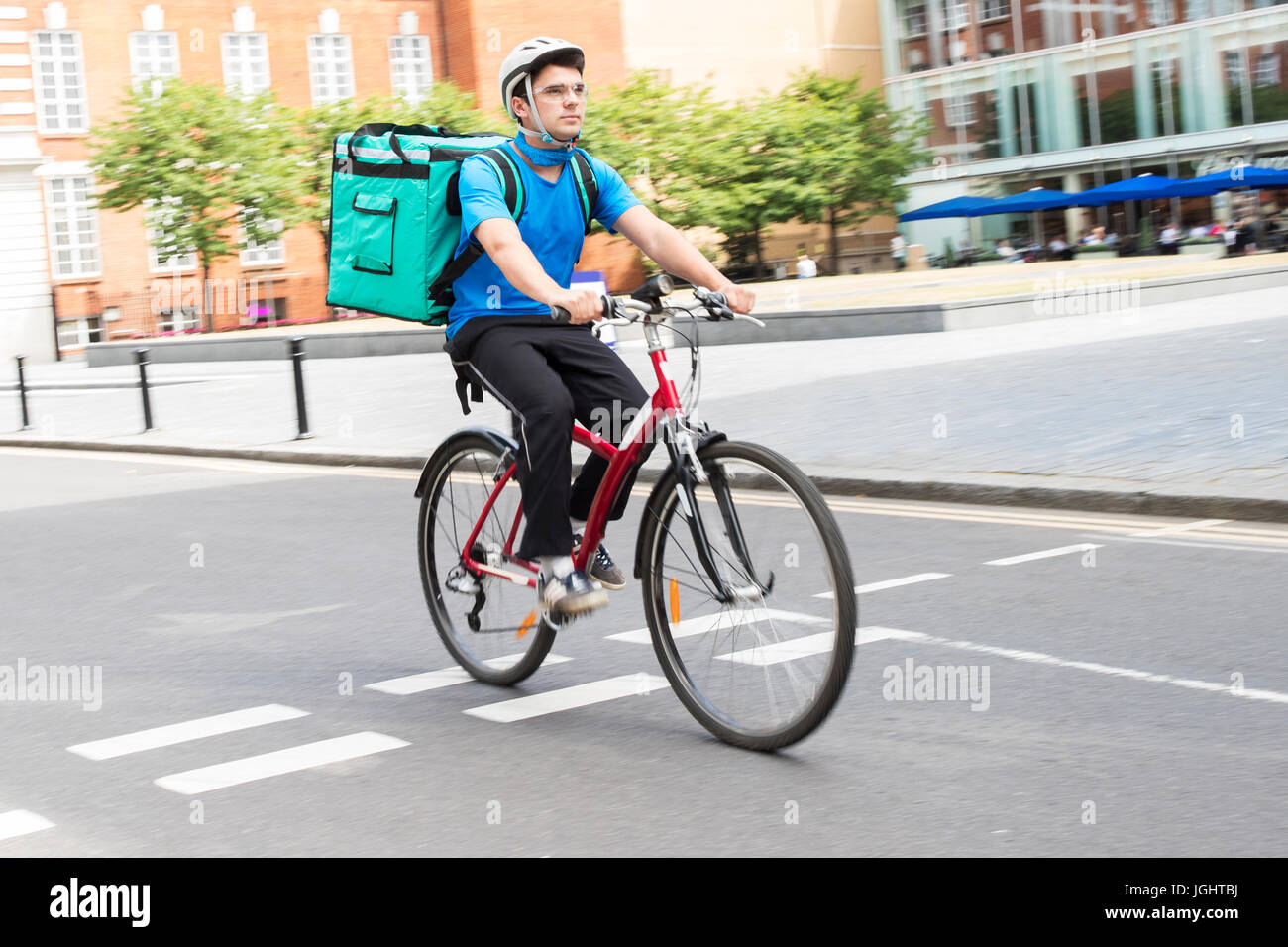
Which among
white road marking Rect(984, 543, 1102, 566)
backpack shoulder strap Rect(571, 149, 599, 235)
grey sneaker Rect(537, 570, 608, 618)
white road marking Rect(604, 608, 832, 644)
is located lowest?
white road marking Rect(984, 543, 1102, 566)

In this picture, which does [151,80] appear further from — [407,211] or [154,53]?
[407,211]

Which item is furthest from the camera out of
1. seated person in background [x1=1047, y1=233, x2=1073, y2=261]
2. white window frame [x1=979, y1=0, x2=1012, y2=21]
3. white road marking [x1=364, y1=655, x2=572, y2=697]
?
white window frame [x1=979, y1=0, x2=1012, y2=21]

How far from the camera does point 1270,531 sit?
24.9 ft

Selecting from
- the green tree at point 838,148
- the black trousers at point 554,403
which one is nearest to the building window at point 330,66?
the green tree at point 838,148

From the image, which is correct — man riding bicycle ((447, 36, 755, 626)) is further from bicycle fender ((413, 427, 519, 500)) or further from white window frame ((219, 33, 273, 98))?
white window frame ((219, 33, 273, 98))

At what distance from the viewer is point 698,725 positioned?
504 centimetres

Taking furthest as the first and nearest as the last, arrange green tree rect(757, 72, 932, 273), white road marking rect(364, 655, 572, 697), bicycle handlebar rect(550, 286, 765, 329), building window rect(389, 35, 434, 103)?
building window rect(389, 35, 434, 103) → green tree rect(757, 72, 932, 273) → white road marking rect(364, 655, 572, 697) → bicycle handlebar rect(550, 286, 765, 329)

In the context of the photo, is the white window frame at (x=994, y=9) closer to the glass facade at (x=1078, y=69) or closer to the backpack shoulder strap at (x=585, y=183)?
the glass facade at (x=1078, y=69)

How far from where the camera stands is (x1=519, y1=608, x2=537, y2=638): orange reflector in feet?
18.0

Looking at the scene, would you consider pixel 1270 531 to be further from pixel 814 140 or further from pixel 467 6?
pixel 467 6

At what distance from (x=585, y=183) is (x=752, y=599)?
55.4 inches

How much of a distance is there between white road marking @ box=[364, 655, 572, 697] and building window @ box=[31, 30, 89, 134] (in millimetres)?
43424

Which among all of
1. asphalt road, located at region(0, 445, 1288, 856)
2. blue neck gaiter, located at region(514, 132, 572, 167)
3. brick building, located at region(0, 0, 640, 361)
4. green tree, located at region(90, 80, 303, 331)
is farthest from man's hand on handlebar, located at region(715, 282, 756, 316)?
brick building, located at region(0, 0, 640, 361)
